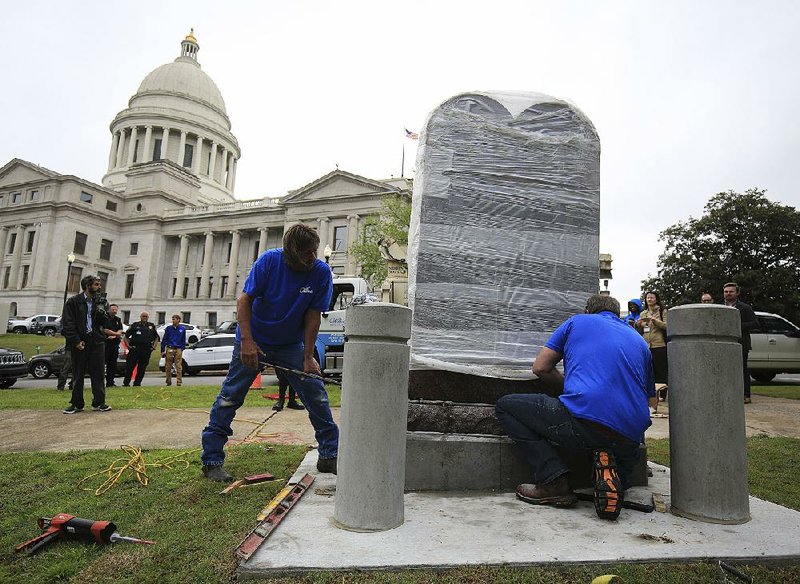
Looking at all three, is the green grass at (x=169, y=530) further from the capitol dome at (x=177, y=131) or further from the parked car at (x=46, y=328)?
the capitol dome at (x=177, y=131)

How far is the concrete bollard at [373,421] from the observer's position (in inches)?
109

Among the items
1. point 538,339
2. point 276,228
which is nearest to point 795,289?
point 538,339

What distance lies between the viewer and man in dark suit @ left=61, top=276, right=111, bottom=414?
793 centimetres

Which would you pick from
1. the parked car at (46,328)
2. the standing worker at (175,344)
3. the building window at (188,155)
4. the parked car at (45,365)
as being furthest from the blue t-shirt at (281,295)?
the building window at (188,155)

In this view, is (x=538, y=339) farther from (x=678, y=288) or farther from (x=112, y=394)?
(x=678, y=288)

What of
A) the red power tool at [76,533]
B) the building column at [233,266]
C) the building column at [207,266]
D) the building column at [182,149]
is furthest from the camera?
the building column at [182,149]

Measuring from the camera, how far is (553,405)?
131 inches

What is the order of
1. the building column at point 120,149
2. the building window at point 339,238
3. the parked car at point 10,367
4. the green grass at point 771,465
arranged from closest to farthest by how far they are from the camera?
the green grass at point 771,465, the parked car at point 10,367, the building window at point 339,238, the building column at point 120,149

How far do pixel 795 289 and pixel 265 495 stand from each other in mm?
35255

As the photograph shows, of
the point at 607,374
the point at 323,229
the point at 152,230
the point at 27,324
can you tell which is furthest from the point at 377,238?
the point at 152,230

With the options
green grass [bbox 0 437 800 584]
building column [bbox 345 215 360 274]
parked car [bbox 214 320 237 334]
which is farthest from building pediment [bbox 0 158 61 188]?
green grass [bbox 0 437 800 584]

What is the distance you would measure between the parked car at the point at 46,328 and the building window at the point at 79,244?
21661mm

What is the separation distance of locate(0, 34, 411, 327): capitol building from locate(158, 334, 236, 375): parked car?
33.0m

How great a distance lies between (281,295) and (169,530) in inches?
69.3
